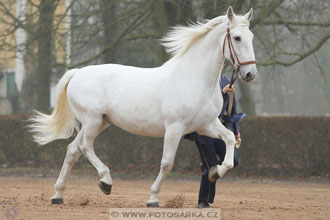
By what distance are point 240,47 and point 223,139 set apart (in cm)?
110

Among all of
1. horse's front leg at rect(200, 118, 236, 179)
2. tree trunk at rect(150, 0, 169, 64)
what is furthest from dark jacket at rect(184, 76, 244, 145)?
tree trunk at rect(150, 0, 169, 64)

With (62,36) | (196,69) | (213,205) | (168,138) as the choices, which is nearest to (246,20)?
(196,69)

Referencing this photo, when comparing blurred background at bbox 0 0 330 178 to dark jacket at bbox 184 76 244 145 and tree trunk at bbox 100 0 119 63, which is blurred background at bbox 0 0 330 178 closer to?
tree trunk at bbox 100 0 119 63

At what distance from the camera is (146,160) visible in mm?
12398

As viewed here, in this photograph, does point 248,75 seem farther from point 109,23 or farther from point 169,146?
point 109,23

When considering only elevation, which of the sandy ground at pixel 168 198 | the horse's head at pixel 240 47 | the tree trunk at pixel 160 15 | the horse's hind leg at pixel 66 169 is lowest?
the sandy ground at pixel 168 198

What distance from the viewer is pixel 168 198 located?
834 centimetres

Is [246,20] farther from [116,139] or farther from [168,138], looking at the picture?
[116,139]

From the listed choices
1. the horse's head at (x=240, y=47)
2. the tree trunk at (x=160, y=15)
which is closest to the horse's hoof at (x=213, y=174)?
the horse's head at (x=240, y=47)

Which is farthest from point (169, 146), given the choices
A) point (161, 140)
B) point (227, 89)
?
point (161, 140)

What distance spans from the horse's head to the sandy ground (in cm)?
161

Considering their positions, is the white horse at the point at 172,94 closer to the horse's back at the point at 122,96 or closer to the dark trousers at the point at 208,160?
the horse's back at the point at 122,96

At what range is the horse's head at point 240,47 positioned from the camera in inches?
233

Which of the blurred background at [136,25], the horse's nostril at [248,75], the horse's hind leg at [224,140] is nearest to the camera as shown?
the horse's nostril at [248,75]
